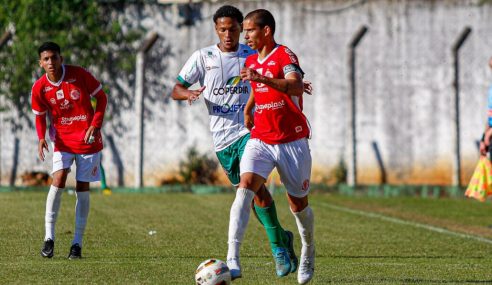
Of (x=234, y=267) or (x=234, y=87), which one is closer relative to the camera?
(x=234, y=267)

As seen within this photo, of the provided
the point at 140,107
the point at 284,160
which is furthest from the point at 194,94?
the point at 140,107

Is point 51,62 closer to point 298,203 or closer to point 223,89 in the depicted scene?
point 223,89

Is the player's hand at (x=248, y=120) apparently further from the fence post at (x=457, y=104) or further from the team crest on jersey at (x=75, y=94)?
the fence post at (x=457, y=104)

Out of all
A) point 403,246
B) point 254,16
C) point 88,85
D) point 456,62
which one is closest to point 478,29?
point 456,62

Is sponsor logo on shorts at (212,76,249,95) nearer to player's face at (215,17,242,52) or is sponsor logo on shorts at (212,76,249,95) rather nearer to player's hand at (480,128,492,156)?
player's face at (215,17,242,52)

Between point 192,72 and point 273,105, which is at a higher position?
point 192,72

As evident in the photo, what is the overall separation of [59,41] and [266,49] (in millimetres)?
15613

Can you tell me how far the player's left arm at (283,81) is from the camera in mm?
9391

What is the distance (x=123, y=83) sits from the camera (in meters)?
25.5

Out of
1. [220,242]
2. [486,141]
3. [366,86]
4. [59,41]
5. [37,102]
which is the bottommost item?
[220,242]

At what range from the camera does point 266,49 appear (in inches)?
395

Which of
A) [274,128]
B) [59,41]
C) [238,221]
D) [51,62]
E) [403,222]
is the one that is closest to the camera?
[238,221]

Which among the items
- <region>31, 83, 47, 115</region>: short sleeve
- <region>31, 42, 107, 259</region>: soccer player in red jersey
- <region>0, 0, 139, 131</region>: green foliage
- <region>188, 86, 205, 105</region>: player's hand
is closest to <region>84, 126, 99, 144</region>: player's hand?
<region>31, 42, 107, 259</region>: soccer player in red jersey

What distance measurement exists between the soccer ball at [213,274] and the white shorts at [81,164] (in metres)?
3.46
